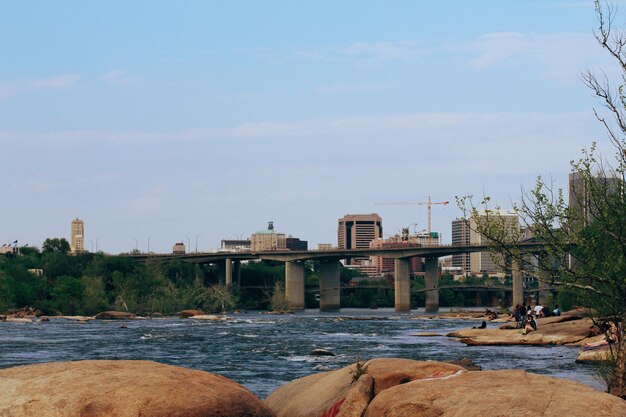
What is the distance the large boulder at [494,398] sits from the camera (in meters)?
11.8

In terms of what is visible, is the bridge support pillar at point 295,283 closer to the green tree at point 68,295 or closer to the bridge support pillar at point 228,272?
the bridge support pillar at point 228,272

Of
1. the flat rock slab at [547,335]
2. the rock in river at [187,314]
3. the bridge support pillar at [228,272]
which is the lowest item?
the rock in river at [187,314]

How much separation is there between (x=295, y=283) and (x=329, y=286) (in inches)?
302

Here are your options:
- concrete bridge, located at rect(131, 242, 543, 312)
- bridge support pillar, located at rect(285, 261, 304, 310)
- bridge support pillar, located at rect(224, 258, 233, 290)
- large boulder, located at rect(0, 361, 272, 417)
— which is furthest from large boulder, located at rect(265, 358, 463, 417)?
bridge support pillar, located at rect(224, 258, 233, 290)

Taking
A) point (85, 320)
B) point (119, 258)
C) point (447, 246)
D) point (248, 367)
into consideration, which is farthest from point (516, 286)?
point (248, 367)

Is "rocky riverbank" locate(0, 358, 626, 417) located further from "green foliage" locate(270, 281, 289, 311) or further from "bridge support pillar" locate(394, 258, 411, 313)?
"bridge support pillar" locate(394, 258, 411, 313)

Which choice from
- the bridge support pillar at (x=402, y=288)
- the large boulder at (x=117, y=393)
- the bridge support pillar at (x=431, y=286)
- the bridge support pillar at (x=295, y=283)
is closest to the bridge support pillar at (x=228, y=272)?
the bridge support pillar at (x=295, y=283)

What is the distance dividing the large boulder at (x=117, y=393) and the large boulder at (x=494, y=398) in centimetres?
234

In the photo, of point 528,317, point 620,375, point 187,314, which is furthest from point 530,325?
point 187,314

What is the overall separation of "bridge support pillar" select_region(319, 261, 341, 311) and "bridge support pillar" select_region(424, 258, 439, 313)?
17936mm

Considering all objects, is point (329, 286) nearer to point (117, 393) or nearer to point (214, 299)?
point (214, 299)

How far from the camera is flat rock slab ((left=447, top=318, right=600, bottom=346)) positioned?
174 feet

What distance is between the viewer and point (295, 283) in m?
181

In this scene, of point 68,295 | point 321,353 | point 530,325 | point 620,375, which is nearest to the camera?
point 620,375
